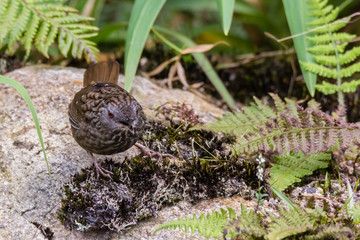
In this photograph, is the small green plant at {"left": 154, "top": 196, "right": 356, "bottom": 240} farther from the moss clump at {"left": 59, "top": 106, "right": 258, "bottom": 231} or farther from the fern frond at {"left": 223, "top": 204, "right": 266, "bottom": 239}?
the moss clump at {"left": 59, "top": 106, "right": 258, "bottom": 231}

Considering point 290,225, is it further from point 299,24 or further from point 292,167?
point 299,24

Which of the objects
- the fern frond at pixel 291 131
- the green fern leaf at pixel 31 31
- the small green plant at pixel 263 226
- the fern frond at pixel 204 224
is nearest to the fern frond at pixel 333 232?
the small green plant at pixel 263 226

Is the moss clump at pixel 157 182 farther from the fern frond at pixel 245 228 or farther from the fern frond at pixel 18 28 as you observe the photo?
the fern frond at pixel 18 28

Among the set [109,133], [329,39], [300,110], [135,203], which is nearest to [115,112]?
[109,133]

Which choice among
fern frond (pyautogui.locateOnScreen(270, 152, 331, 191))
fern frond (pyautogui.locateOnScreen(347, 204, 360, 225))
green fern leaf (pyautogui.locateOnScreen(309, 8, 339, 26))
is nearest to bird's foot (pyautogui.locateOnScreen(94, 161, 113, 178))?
fern frond (pyautogui.locateOnScreen(270, 152, 331, 191))

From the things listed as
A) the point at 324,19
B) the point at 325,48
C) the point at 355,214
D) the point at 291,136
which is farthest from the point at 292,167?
the point at 324,19

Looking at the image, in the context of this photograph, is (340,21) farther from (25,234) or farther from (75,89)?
(25,234)
